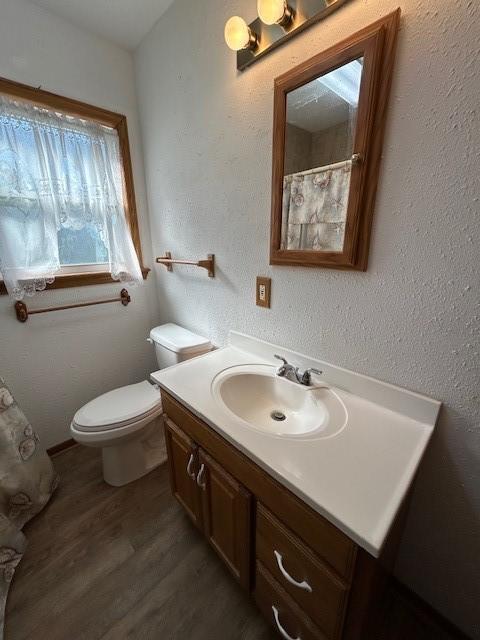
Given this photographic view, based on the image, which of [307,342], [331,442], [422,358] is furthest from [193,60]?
[331,442]

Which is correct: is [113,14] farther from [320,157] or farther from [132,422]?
[132,422]

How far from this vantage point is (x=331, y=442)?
2.35 feet

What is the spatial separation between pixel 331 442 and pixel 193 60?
1719mm

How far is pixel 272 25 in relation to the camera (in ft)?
2.96

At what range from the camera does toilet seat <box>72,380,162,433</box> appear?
133 centimetres

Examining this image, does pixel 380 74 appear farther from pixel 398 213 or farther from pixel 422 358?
pixel 422 358

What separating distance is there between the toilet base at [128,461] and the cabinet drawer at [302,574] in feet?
3.09

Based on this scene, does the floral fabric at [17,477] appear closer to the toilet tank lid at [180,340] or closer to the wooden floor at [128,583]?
the wooden floor at [128,583]

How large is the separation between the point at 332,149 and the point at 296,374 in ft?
2.62

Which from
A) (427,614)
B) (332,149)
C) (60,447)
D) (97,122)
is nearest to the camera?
(332,149)

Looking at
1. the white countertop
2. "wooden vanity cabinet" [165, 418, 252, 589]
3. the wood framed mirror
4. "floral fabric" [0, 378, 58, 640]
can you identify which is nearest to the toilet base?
"floral fabric" [0, 378, 58, 640]

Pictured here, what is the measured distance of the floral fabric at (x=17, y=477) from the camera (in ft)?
3.80

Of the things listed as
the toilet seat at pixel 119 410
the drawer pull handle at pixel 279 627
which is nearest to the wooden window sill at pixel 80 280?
the toilet seat at pixel 119 410

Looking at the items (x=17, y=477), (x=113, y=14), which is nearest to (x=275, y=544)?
(x=17, y=477)
